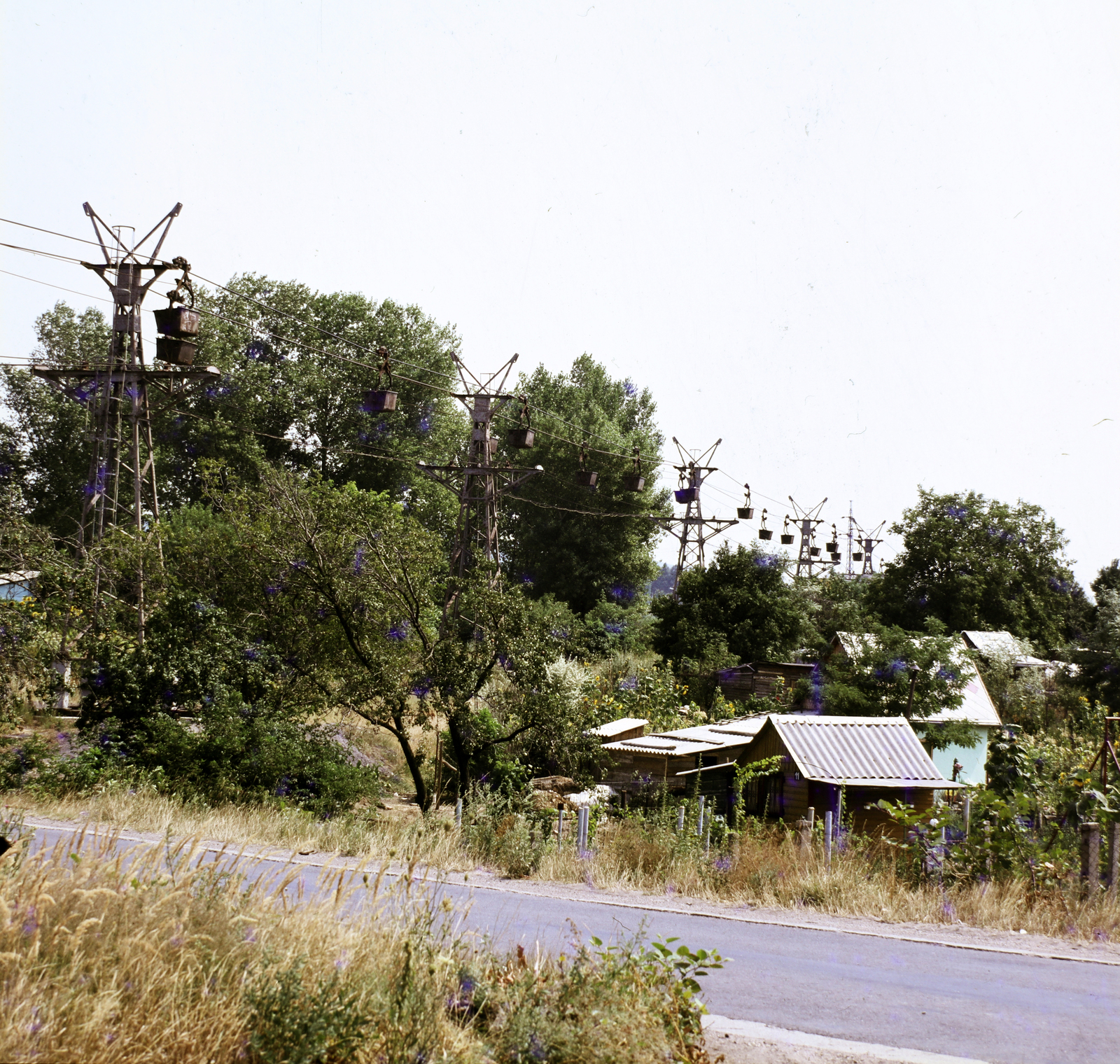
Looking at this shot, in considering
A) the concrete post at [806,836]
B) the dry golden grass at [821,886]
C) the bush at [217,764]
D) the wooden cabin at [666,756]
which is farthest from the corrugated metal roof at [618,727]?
the concrete post at [806,836]

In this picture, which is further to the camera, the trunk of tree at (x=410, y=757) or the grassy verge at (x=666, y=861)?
the trunk of tree at (x=410, y=757)

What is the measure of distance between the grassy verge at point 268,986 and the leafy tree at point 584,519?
164ft

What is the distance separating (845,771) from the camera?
672 inches

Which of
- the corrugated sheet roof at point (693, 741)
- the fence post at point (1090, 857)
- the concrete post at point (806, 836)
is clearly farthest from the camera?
the corrugated sheet roof at point (693, 741)

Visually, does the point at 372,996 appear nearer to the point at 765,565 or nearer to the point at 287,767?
the point at 287,767

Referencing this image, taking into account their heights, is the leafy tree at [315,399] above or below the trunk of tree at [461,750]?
above

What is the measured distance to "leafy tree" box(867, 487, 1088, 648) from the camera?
185 feet

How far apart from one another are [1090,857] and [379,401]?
16.5m

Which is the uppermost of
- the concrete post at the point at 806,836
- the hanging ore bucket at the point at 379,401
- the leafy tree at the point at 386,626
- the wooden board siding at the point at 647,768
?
the hanging ore bucket at the point at 379,401

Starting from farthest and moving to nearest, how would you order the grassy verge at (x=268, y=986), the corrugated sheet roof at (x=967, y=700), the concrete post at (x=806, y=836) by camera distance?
1. the corrugated sheet roof at (x=967, y=700)
2. the concrete post at (x=806, y=836)
3. the grassy verge at (x=268, y=986)

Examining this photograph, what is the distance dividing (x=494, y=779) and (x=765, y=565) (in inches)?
872

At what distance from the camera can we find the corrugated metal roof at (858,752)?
1692 centimetres

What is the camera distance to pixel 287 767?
1605 centimetres

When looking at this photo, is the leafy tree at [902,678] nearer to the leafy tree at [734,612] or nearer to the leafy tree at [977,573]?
the leafy tree at [734,612]
